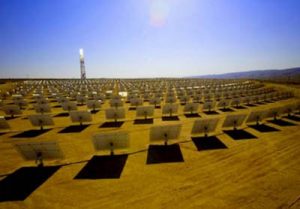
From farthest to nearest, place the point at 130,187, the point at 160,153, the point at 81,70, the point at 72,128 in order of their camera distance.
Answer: the point at 81,70 < the point at 72,128 < the point at 160,153 < the point at 130,187

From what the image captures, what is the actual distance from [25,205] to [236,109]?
19.6 metres

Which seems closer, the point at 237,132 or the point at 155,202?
the point at 155,202

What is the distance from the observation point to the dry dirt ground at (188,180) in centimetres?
621

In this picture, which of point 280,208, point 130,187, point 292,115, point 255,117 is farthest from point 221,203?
point 292,115

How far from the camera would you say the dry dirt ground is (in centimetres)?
621

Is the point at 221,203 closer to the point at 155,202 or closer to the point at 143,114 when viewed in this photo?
the point at 155,202

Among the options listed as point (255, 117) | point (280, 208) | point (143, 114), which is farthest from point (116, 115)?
point (280, 208)

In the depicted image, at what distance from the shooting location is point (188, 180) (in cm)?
738

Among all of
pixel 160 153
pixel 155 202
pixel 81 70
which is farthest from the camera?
pixel 81 70

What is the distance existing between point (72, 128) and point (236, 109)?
15.0 meters

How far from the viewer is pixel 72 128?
50.3 feet

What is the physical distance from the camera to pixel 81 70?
105 m

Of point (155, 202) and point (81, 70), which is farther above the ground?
point (81, 70)

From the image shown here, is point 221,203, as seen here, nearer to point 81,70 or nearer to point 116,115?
point 116,115
